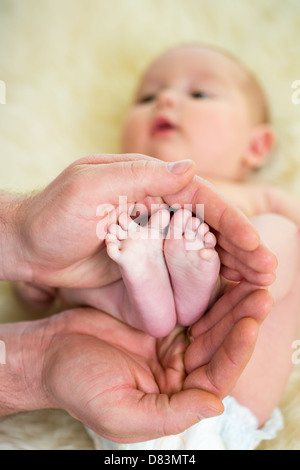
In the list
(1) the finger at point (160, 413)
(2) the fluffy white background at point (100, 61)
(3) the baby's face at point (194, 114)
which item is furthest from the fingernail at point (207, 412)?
(2) the fluffy white background at point (100, 61)

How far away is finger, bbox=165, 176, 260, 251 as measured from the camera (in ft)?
2.23

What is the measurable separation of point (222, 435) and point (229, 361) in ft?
0.81

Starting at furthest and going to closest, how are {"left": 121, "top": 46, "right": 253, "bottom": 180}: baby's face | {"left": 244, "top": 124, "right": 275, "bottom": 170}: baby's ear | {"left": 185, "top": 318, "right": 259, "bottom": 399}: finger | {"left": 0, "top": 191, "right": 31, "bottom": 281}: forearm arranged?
{"left": 244, "top": 124, "right": 275, "bottom": 170}: baby's ear < {"left": 121, "top": 46, "right": 253, "bottom": 180}: baby's face < {"left": 0, "top": 191, "right": 31, "bottom": 281}: forearm < {"left": 185, "top": 318, "right": 259, "bottom": 399}: finger

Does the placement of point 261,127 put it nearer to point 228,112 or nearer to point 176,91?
point 228,112

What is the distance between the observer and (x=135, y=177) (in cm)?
69

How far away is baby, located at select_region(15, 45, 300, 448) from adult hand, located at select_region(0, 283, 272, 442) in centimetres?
4

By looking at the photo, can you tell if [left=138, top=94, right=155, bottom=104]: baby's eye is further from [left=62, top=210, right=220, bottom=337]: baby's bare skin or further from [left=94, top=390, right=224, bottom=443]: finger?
[left=94, top=390, right=224, bottom=443]: finger

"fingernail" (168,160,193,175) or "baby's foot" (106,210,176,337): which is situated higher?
"fingernail" (168,160,193,175)

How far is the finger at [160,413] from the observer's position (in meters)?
0.68

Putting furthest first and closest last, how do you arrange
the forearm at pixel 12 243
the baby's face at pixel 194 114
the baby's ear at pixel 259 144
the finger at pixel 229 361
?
1. the baby's ear at pixel 259 144
2. the baby's face at pixel 194 114
3. the forearm at pixel 12 243
4. the finger at pixel 229 361

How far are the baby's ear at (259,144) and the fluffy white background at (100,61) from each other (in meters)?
0.06

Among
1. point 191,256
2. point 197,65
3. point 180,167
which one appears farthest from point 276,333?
point 197,65

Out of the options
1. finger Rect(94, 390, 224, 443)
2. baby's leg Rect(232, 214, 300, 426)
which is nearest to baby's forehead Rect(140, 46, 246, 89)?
baby's leg Rect(232, 214, 300, 426)

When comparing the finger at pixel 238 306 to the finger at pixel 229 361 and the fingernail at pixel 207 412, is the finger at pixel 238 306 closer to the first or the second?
the finger at pixel 229 361
